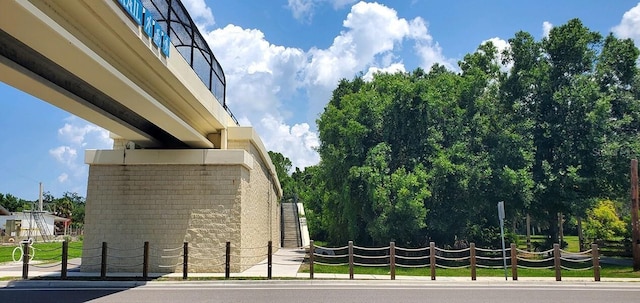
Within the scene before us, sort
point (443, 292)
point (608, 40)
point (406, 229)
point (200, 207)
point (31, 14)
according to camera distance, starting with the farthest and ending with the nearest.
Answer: point (608, 40), point (406, 229), point (200, 207), point (443, 292), point (31, 14)

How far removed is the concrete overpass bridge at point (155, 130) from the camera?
9.15 meters

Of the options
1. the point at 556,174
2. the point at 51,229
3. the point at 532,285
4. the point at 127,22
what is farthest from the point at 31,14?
the point at 51,229

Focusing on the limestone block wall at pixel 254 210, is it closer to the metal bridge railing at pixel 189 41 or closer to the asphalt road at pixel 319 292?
the metal bridge railing at pixel 189 41

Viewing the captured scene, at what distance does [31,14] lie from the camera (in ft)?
22.0

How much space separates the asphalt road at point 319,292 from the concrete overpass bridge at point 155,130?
11.3ft

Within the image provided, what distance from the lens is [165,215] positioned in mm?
16828

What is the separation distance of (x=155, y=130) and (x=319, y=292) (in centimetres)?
816

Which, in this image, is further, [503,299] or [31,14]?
[503,299]

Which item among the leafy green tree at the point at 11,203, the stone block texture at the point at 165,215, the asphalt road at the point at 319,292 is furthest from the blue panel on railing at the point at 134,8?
the leafy green tree at the point at 11,203

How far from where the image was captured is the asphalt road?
36.3ft

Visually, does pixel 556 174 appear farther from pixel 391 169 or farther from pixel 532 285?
pixel 532 285

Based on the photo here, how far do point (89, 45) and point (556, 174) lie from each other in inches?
834

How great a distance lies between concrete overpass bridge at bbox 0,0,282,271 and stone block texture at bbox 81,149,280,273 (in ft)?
0.12

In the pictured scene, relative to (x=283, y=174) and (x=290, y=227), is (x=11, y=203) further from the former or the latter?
(x=290, y=227)
